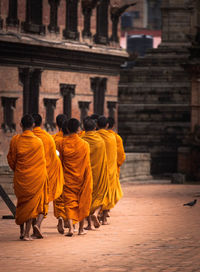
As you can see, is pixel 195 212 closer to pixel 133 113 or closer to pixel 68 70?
pixel 68 70

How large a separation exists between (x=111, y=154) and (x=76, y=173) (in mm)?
2540

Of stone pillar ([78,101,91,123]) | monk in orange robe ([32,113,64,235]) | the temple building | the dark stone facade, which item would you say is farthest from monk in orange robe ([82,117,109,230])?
the dark stone facade

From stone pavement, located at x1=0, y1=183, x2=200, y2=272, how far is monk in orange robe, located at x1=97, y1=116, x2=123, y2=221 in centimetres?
52

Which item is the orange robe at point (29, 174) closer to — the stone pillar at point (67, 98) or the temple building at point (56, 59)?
the temple building at point (56, 59)

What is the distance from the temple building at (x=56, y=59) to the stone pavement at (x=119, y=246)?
11594 millimetres

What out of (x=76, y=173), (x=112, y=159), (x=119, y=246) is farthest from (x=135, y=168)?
(x=119, y=246)

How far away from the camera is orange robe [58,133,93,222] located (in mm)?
14781

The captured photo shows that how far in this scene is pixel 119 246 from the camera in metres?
13.2

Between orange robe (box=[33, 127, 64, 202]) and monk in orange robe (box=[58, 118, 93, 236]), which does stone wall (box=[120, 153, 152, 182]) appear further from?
orange robe (box=[33, 127, 64, 202])

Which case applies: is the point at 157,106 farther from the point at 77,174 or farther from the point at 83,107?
the point at 77,174

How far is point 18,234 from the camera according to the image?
1479cm

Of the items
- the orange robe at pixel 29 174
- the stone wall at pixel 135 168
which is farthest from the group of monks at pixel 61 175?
the stone wall at pixel 135 168

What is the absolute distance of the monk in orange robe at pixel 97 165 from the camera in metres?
15.9

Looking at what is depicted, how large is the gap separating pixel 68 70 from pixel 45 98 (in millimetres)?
2097
